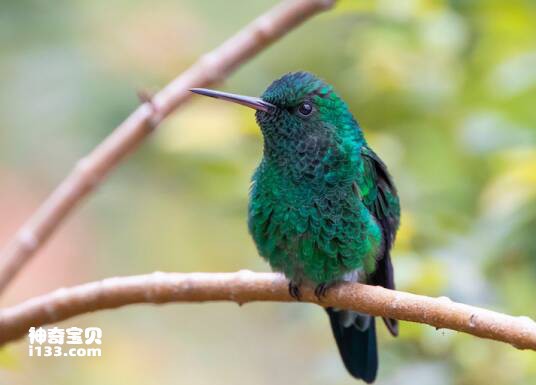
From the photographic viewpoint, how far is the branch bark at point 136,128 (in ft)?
10.5

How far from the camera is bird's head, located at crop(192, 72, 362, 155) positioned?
3.30 metres

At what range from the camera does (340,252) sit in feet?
10.7

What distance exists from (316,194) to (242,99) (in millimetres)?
441

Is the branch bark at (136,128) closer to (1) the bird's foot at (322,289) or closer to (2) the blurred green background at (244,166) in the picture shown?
(2) the blurred green background at (244,166)

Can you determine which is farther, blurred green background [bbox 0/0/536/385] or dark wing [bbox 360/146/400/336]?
blurred green background [bbox 0/0/536/385]

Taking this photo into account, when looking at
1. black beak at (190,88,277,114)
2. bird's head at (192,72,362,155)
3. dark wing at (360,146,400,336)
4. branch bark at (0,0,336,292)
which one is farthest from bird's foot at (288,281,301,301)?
branch bark at (0,0,336,292)

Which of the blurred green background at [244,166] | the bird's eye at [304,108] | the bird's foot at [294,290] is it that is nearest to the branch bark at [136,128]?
the bird's eye at [304,108]

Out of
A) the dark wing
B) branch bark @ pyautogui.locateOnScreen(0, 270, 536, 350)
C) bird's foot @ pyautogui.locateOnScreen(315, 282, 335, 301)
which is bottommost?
branch bark @ pyautogui.locateOnScreen(0, 270, 536, 350)

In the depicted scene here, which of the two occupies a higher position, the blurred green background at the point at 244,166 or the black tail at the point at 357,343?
the blurred green background at the point at 244,166

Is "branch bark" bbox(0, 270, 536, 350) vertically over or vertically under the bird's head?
under

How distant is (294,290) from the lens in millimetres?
3090

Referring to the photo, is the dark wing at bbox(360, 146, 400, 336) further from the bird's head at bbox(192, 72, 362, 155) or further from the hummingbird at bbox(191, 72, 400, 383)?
the bird's head at bbox(192, 72, 362, 155)

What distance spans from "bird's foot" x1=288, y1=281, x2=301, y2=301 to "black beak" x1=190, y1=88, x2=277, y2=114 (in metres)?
0.63

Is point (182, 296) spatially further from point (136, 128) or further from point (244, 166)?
point (244, 166)
